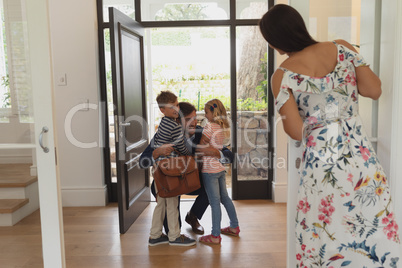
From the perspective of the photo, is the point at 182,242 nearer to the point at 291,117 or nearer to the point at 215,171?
the point at 215,171

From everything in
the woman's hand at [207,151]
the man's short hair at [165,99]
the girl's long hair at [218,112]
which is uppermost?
the man's short hair at [165,99]

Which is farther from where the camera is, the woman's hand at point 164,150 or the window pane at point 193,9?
the window pane at point 193,9

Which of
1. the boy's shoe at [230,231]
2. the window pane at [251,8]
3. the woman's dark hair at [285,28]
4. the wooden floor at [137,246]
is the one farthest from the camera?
the window pane at [251,8]

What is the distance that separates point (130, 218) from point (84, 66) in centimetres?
175

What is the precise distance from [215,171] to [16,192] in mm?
1574

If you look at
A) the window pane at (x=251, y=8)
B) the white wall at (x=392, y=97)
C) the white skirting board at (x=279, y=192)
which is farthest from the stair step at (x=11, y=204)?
the window pane at (x=251, y=8)

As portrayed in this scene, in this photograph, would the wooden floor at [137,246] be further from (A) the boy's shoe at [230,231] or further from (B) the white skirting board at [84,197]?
(B) the white skirting board at [84,197]

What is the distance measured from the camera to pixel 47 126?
2066 millimetres

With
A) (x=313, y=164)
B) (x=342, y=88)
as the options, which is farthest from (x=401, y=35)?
(x=313, y=164)

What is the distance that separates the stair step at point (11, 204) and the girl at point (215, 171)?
1.44 meters

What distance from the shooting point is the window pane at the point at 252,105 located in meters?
4.45

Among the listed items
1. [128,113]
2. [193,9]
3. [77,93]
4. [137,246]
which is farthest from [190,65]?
[137,246]

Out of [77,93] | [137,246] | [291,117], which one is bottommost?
[137,246]

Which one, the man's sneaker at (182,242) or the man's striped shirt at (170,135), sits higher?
the man's striped shirt at (170,135)
